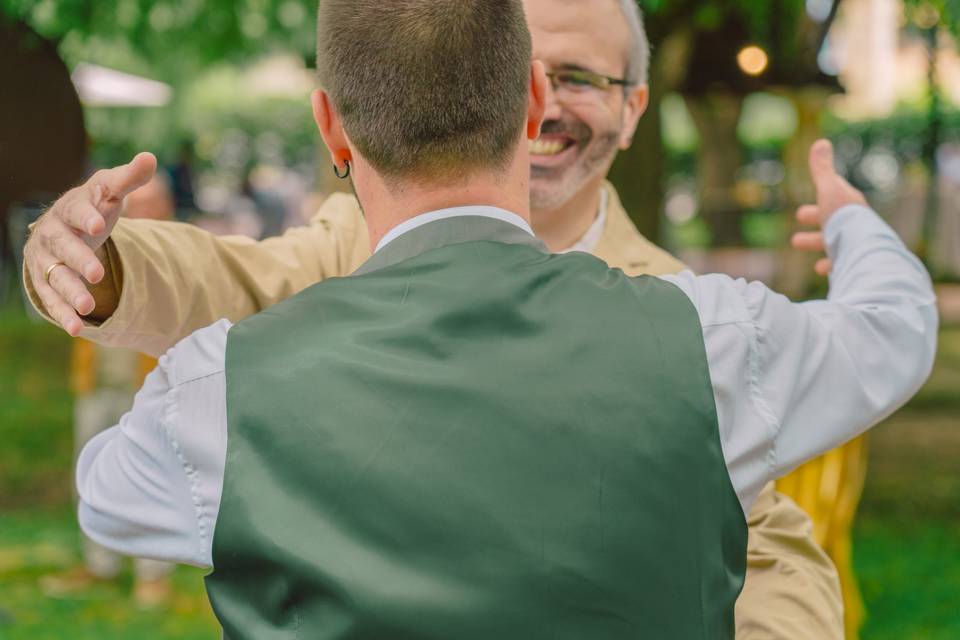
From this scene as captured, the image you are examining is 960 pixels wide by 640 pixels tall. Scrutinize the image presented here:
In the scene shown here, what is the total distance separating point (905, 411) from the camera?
378 inches

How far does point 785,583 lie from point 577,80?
1.03 m

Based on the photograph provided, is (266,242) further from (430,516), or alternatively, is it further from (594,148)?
(430,516)

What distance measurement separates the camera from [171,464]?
142 cm

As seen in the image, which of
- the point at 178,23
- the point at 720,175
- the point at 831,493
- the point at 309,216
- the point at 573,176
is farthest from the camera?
the point at 720,175

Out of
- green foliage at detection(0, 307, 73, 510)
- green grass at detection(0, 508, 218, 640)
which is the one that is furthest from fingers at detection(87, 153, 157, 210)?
green foliage at detection(0, 307, 73, 510)

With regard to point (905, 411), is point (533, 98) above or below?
above

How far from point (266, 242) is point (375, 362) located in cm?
88

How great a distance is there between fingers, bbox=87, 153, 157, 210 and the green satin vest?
270mm

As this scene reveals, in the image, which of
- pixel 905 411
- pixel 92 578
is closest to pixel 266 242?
pixel 92 578

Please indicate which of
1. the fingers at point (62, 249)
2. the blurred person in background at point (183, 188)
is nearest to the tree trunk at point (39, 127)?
the fingers at point (62, 249)

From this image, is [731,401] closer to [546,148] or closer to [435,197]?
[435,197]

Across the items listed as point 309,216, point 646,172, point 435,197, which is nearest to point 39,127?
point 646,172

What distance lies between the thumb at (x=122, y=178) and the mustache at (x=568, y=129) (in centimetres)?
102

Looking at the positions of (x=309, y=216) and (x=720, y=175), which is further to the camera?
(x=720, y=175)
